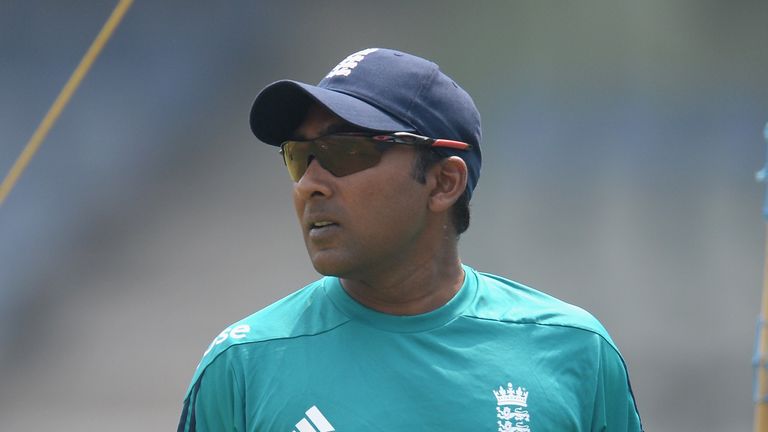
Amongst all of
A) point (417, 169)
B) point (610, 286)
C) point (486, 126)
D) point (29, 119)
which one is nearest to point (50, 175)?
point (29, 119)

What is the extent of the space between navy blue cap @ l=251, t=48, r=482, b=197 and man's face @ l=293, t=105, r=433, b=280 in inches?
1.7

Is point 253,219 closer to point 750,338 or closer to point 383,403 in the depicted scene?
point 750,338

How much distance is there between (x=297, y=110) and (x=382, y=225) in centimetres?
26

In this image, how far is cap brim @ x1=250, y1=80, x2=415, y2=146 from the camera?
1979 mm

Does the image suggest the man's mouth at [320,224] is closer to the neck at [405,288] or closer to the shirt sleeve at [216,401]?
the neck at [405,288]

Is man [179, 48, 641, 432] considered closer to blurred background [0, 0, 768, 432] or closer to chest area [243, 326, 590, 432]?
chest area [243, 326, 590, 432]

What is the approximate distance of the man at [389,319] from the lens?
197 cm

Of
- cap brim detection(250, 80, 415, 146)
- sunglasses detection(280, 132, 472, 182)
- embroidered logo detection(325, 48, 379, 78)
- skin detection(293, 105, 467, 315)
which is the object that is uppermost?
embroidered logo detection(325, 48, 379, 78)

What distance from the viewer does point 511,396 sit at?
6.57ft

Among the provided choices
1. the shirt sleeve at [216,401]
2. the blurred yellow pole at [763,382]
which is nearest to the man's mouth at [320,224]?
the shirt sleeve at [216,401]

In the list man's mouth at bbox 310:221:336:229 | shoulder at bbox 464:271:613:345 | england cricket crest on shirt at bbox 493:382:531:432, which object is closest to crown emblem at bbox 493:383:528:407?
england cricket crest on shirt at bbox 493:382:531:432

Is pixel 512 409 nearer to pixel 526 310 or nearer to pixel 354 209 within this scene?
pixel 526 310

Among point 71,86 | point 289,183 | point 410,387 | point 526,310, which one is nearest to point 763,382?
point 289,183

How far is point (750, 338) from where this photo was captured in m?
5.27
